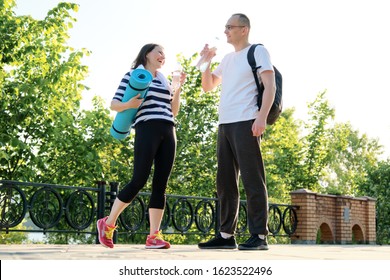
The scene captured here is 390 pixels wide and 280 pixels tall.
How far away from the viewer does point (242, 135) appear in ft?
17.6

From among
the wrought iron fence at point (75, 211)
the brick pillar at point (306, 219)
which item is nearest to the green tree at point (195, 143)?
the brick pillar at point (306, 219)

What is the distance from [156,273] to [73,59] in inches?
542

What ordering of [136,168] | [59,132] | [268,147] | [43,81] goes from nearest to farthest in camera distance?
[136,168] → [43,81] → [59,132] → [268,147]

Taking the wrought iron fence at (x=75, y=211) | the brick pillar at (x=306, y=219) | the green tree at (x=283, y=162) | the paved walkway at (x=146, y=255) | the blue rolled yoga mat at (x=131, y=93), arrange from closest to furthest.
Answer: the paved walkway at (x=146, y=255) → the blue rolled yoga mat at (x=131, y=93) → the wrought iron fence at (x=75, y=211) → the brick pillar at (x=306, y=219) → the green tree at (x=283, y=162)

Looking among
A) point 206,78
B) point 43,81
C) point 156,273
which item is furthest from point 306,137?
point 156,273

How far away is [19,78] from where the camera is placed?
18375 mm

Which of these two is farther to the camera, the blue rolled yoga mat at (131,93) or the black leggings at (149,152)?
the black leggings at (149,152)

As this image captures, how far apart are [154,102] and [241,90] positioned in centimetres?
81

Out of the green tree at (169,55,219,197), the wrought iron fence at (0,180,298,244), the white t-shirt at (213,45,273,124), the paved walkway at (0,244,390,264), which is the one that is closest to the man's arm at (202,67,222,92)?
the white t-shirt at (213,45,273,124)

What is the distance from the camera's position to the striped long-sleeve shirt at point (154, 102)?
5.25 metres

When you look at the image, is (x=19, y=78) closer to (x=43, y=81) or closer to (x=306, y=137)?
(x=43, y=81)

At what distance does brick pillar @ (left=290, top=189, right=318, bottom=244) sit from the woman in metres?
8.10

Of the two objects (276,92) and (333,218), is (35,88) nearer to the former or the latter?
(333,218)

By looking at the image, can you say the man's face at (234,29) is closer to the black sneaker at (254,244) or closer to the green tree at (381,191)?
the black sneaker at (254,244)
